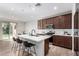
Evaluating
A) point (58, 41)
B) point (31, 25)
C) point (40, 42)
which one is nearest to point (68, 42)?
point (58, 41)

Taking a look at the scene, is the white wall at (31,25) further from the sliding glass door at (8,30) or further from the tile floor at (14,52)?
the tile floor at (14,52)

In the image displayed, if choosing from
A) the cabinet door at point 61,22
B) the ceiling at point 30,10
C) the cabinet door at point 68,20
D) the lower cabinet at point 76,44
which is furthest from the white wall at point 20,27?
the lower cabinet at point 76,44

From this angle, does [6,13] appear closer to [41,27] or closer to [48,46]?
[41,27]

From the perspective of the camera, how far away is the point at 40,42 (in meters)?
2.27

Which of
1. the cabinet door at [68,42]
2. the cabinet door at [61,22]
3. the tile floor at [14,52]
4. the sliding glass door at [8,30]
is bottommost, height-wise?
the tile floor at [14,52]

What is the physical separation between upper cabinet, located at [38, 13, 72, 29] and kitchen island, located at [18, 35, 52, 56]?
0.26m

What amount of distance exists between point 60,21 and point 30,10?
2.36 ft

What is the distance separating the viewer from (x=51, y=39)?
226 cm

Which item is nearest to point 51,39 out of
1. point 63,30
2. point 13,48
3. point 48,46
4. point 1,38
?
point 48,46

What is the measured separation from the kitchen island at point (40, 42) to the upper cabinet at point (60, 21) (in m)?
0.26

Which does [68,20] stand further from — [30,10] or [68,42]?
[30,10]

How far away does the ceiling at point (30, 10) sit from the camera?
84.6 inches

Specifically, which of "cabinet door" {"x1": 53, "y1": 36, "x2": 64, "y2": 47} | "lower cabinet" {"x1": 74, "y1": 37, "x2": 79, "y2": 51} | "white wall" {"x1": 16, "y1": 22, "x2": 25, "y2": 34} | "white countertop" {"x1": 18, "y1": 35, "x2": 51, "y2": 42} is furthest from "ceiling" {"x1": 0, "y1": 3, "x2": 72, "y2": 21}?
"lower cabinet" {"x1": 74, "y1": 37, "x2": 79, "y2": 51}

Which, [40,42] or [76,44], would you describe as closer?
[76,44]
